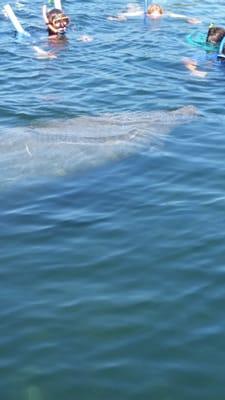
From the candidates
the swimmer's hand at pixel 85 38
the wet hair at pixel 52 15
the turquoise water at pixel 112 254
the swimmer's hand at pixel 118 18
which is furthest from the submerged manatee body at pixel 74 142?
the swimmer's hand at pixel 118 18

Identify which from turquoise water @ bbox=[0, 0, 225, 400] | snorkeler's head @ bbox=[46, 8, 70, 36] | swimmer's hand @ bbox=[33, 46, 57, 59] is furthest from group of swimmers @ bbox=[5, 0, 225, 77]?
turquoise water @ bbox=[0, 0, 225, 400]

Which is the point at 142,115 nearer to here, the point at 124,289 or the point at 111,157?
the point at 111,157

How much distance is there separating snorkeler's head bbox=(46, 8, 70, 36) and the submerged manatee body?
5.94 metres

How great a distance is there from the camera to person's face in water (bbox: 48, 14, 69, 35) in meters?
15.7

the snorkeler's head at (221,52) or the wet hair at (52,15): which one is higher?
the wet hair at (52,15)

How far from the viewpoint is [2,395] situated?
4.93 meters

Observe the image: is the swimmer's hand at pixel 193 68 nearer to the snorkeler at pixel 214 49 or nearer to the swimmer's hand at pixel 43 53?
the snorkeler at pixel 214 49

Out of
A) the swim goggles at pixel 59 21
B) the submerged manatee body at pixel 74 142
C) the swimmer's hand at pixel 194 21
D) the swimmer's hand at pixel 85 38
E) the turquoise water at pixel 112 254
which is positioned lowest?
the turquoise water at pixel 112 254

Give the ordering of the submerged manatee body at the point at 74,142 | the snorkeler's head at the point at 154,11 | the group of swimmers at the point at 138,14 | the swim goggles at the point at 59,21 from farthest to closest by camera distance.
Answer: the snorkeler's head at the point at 154,11
the swim goggles at the point at 59,21
the group of swimmers at the point at 138,14
the submerged manatee body at the point at 74,142

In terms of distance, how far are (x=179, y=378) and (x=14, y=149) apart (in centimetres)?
456

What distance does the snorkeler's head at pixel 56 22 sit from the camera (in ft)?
51.6

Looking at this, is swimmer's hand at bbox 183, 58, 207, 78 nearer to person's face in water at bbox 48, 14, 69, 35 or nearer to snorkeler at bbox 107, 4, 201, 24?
person's face in water at bbox 48, 14, 69, 35

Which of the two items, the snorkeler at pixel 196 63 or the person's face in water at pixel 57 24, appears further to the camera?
the person's face in water at pixel 57 24

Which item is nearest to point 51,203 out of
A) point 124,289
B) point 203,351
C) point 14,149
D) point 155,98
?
point 14,149
